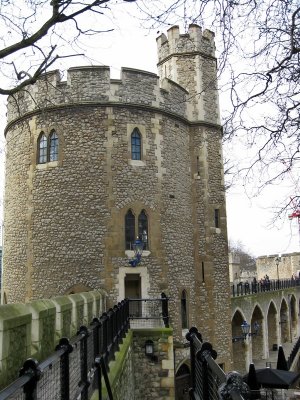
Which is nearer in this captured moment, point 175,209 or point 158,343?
point 158,343

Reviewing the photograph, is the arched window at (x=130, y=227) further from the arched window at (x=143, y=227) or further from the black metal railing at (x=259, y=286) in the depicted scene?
the black metal railing at (x=259, y=286)

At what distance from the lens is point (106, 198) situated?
1370 cm

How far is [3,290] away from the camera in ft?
50.6

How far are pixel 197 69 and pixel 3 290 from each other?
415 inches

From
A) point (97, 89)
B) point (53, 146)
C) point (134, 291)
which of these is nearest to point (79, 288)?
point (134, 291)

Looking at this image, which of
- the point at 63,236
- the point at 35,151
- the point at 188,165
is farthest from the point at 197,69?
the point at 63,236

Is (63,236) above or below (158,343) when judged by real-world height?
above

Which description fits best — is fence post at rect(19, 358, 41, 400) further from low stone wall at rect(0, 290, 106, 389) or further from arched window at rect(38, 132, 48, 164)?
arched window at rect(38, 132, 48, 164)

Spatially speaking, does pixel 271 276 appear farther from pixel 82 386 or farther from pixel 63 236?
pixel 82 386

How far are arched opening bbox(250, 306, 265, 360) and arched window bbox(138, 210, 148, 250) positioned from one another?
15.5 m

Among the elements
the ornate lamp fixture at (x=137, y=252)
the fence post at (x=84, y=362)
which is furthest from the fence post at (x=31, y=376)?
the ornate lamp fixture at (x=137, y=252)

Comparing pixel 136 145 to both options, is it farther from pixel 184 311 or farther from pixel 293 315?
pixel 293 315

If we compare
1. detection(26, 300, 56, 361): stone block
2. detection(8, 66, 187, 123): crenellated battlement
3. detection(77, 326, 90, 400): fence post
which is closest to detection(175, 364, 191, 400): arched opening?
detection(8, 66, 187, 123): crenellated battlement

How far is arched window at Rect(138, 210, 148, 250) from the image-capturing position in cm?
1396
